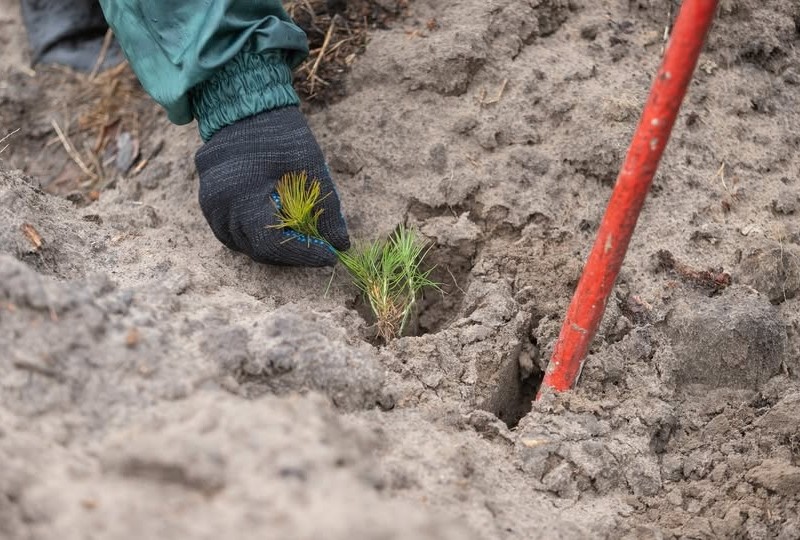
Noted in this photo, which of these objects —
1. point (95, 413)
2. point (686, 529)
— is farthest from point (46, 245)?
point (686, 529)

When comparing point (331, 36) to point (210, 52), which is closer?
point (210, 52)

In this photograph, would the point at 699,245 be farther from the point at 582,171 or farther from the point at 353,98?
the point at 353,98

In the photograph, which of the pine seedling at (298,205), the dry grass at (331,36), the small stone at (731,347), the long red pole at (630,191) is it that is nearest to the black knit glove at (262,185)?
the pine seedling at (298,205)

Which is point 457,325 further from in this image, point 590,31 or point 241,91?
point 590,31

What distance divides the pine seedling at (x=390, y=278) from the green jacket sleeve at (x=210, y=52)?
0.46 m

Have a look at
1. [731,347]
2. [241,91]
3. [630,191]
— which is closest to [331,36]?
[241,91]

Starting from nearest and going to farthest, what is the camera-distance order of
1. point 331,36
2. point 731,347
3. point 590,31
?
point 731,347, point 590,31, point 331,36

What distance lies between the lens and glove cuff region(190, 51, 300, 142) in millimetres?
2119

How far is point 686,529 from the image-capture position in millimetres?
1641

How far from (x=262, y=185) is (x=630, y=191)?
0.92 m

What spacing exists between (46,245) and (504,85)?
50.9 inches

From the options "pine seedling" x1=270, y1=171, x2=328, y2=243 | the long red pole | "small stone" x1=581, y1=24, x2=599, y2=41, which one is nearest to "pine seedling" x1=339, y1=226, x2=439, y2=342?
"pine seedling" x1=270, y1=171, x2=328, y2=243

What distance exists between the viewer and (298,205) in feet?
6.53

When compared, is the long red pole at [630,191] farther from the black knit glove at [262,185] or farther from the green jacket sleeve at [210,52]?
the green jacket sleeve at [210,52]
